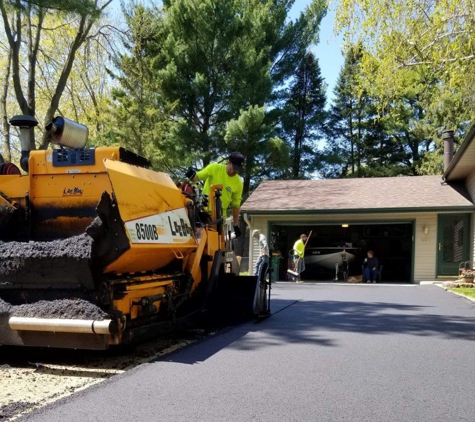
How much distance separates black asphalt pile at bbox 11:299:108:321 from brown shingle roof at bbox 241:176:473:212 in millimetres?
13678

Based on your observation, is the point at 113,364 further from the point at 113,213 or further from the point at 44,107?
the point at 44,107

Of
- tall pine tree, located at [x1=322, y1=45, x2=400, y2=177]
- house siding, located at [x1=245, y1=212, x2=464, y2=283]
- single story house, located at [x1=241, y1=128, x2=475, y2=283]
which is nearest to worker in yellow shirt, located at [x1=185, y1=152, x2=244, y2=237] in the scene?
single story house, located at [x1=241, y1=128, x2=475, y2=283]

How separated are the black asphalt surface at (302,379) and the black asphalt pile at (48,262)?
94 cm

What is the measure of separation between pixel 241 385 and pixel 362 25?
10154mm

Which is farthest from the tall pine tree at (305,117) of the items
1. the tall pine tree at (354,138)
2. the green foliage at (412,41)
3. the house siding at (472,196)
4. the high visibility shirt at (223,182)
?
the high visibility shirt at (223,182)

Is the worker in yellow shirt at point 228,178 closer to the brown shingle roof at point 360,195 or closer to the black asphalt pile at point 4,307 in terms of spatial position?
the black asphalt pile at point 4,307

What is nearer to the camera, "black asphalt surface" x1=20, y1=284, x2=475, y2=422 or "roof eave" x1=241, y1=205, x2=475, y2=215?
"black asphalt surface" x1=20, y1=284, x2=475, y2=422

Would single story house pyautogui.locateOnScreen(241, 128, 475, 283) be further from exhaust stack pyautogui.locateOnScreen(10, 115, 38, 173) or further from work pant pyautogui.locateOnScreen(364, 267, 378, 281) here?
exhaust stack pyautogui.locateOnScreen(10, 115, 38, 173)

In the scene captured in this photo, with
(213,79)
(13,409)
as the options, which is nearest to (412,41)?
(13,409)

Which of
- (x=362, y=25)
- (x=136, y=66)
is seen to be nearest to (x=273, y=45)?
(x=136, y=66)

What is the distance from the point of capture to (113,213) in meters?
3.97

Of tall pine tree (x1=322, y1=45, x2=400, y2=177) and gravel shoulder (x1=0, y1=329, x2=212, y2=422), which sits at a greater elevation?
tall pine tree (x1=322, y1=45, x2=400, y2=177)

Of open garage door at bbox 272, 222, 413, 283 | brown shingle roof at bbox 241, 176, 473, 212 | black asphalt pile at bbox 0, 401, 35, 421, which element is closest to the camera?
black asphalt pile at bbox 0, 401, 35, 421

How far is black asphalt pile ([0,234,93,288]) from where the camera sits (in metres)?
3.99
